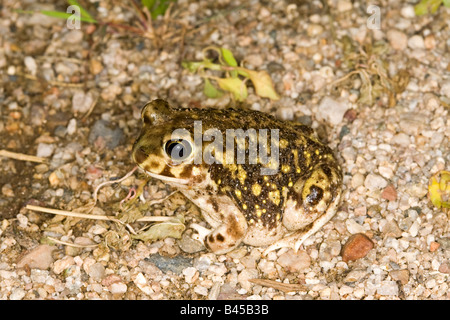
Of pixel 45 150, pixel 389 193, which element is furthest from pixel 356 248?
pixel 45 150

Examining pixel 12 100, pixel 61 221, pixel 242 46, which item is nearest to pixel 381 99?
pixel 242 46

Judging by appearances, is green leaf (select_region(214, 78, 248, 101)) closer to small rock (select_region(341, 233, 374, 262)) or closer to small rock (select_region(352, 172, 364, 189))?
small rock (select_region(352, 172, 364, 189))

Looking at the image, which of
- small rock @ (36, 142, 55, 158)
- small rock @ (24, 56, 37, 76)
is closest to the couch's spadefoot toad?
small rock @ (36, 142, 55, 158)

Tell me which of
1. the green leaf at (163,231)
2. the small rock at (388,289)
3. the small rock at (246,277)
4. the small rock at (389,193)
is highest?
the small rock at (389,193)

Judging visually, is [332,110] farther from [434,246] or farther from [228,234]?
[228,234]

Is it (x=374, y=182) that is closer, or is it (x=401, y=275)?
(x=401, y=275)

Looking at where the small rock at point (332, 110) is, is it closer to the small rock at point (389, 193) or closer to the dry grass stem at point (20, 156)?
the small rock at point (389, 193)

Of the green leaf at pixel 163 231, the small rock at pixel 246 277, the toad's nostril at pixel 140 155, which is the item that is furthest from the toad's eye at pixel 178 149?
the small rock at pixel 246 277
